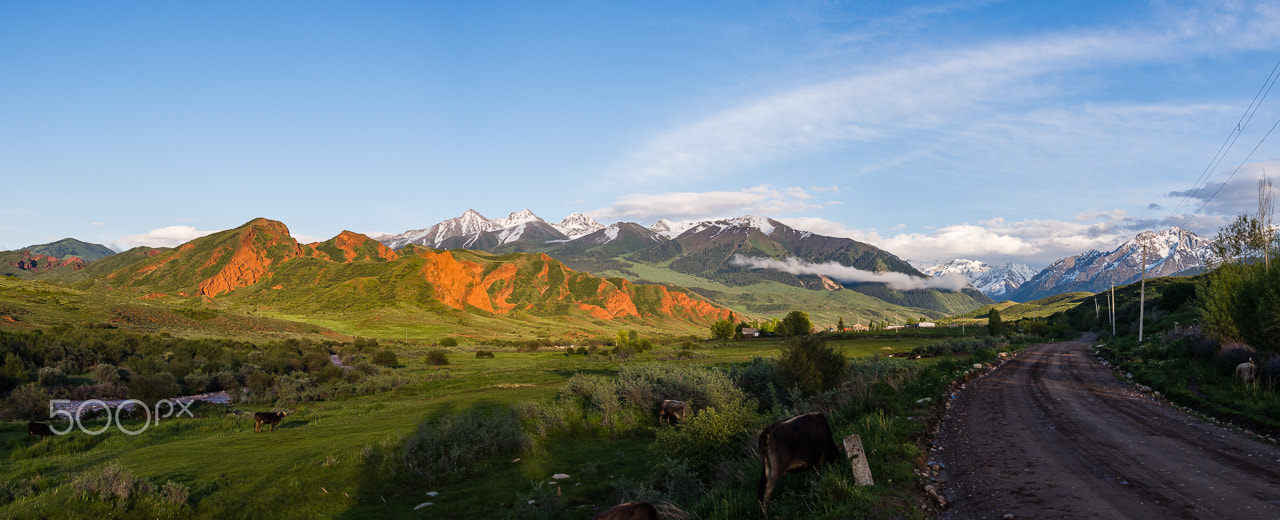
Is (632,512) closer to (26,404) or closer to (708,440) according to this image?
(708,440)

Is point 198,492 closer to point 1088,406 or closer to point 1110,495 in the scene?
point 1110,495

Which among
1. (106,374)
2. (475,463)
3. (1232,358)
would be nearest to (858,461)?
(475,463)

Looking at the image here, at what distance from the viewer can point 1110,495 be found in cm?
899

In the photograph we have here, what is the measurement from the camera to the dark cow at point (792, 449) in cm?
958

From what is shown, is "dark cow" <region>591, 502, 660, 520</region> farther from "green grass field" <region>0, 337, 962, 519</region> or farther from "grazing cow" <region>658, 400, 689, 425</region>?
"grazing cow" <region>658, 400, 689, 425</region>

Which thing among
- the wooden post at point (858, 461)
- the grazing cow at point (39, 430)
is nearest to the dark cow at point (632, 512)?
the wooden post at point (858, 461)

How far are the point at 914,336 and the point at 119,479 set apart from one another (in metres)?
105

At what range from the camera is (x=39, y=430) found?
19219mm

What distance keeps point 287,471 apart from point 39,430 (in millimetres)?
11944

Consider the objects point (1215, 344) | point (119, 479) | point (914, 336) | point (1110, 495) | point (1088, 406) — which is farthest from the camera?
point (914, 336)

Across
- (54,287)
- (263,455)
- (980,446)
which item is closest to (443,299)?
(54,287)

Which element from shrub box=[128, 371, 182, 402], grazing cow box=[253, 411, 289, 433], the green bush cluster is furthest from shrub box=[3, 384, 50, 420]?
the green bush cluster

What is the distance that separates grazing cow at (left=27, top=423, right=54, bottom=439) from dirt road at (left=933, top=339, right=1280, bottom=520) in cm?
2791

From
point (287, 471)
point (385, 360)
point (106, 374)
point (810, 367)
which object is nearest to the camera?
point (287, 471)
